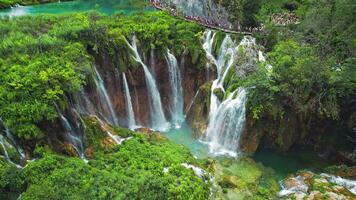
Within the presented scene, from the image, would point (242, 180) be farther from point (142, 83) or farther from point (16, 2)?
point (16, 2)

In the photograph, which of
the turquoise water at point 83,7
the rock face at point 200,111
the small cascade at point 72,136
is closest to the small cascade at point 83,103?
the small cascade at point 72,136

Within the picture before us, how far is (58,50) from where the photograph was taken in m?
18.2

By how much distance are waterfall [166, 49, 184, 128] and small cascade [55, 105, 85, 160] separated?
23.1 ft

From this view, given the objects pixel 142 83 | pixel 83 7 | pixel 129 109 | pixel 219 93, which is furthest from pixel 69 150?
pixel 83 7

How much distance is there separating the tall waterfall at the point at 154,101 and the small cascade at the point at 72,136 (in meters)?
6.00

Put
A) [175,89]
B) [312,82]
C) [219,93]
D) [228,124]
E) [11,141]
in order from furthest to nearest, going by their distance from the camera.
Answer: [175,89], [219,93], [228,124], [312,82], [11,141]

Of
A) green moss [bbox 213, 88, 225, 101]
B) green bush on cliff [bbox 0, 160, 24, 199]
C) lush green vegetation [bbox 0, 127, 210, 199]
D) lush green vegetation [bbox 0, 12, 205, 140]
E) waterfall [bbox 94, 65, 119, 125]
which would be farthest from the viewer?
green moss [bbox 213, 88, 225, 101]

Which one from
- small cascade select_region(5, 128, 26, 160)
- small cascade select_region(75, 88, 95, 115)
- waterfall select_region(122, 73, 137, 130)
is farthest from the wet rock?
waterfall select_region(122, 73, 137, 130)

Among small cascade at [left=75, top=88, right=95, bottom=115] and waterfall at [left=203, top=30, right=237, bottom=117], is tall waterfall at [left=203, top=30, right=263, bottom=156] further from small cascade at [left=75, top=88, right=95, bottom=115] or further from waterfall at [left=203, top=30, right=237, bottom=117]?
small cascade at [left=75, top=88, right=95, bottom=115]

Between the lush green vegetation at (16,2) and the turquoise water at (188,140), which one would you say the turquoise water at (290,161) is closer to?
the turquoise water at (188,140)

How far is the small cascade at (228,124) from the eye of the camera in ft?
62.6

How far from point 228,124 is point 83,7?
1795 centimetres

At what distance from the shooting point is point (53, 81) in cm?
1576

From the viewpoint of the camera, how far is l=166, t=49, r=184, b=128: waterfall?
21.9 meters
